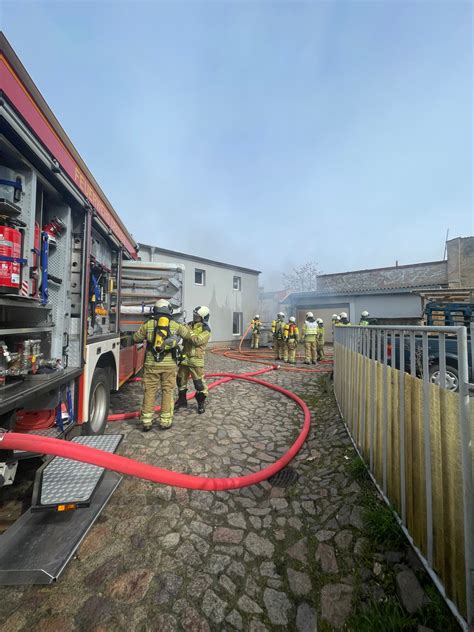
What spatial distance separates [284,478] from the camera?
295 cm

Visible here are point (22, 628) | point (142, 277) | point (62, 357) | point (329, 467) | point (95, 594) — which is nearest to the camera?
point (22, 628)

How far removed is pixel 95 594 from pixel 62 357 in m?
1.97

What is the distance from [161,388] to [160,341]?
0.70 meters

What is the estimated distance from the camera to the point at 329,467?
Result: 10.2 ft

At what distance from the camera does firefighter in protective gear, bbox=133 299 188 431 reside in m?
3.94

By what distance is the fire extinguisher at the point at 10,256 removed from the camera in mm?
2010

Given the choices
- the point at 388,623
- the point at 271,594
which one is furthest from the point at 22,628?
the point at 388,623

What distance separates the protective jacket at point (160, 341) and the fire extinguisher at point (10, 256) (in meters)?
1.97

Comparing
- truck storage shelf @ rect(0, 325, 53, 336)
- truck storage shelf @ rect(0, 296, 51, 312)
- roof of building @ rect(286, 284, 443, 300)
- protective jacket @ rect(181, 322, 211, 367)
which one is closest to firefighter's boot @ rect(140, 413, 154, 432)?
protective jacket @ rect(181, 322, 211, 367)

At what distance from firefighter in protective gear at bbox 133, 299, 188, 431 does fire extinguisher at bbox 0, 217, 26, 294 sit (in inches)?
78.6

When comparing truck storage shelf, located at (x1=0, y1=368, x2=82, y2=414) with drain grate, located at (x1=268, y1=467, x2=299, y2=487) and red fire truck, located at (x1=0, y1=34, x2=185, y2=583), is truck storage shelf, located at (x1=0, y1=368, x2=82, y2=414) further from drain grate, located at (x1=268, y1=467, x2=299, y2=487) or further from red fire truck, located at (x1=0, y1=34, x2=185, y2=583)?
drain grate, located at (x1=268, y1=467, x2=299, y2=487)

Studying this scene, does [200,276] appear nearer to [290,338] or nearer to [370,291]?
[290,338]

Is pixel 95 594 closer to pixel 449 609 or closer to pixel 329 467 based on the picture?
pixel 449 609

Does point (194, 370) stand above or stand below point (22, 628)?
above
